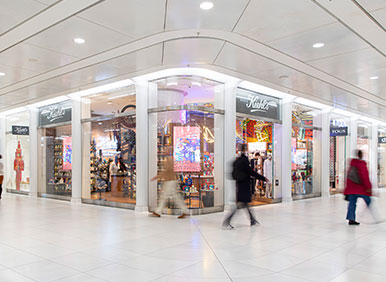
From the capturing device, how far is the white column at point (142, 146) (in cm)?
A: 854

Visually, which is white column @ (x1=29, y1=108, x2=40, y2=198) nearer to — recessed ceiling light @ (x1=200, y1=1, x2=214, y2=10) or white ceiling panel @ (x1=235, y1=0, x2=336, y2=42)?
white ceiling panel @ (x1=235, y1=0, x2=336, y2=42)

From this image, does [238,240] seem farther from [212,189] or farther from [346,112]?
[346,112]

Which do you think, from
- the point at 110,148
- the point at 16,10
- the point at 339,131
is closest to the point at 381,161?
the point at 339,131

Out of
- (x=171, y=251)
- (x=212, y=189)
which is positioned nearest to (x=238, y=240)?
(x=171, y=251)

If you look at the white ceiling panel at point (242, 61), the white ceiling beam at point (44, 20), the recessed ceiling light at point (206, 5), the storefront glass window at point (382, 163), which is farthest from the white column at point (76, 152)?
the storefront glass window at point (382, 163)

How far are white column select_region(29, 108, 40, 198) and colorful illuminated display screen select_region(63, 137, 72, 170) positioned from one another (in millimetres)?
1663

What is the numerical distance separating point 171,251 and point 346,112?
11.6m

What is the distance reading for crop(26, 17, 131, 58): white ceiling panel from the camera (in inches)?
198

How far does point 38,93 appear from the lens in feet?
33.1

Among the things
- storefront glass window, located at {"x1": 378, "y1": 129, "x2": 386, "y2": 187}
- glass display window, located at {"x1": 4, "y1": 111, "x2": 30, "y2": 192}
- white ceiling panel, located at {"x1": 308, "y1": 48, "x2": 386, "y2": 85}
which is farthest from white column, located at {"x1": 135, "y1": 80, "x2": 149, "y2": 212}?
storefront glass window, located at {"x1": 378, "y1": 129, "x2": 386, "y2": 187}

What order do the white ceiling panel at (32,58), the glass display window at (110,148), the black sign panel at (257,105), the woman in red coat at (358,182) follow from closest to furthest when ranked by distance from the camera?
1. the white ceiling panel at (32,58)
2. the woman in red coat at (358,182)
3. the glass display window at (110,148)
4. the black sign panel at (257,105)

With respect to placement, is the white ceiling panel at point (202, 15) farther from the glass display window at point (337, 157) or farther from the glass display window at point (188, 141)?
the glass display window at point (337, 157)

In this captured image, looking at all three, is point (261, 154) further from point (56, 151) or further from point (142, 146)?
point (56, 151)

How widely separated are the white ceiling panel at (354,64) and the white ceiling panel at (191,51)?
2136mm
